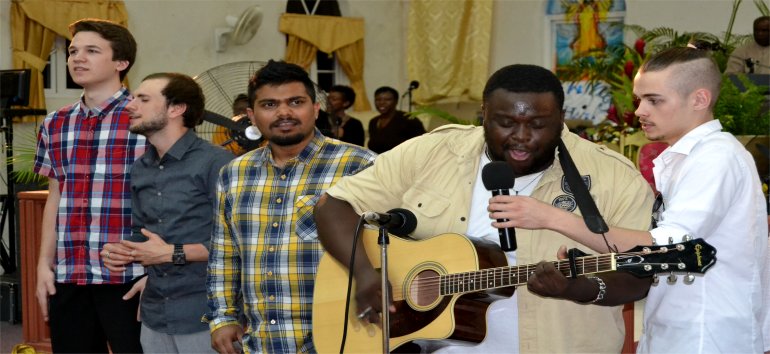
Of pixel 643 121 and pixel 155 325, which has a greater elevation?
pixel 643 121

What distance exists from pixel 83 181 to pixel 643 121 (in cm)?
277

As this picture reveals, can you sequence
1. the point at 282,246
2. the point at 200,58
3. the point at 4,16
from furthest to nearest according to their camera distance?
the point at 200,58 < the point at 4,16 < the point at 282,246

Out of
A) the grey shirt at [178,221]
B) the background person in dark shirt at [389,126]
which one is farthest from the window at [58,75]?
the grey shirt at [178,221]

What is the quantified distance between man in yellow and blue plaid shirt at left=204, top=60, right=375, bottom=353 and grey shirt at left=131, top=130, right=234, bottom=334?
35 cm

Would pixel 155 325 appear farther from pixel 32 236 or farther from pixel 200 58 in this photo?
pixel 200 58

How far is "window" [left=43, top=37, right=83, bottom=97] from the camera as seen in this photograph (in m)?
13.7

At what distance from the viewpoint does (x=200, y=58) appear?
14797 millimetres

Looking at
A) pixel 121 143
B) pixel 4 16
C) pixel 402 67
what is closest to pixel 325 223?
pixel 121 143

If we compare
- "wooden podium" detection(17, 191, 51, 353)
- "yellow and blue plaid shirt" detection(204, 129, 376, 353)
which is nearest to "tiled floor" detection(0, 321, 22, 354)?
"wooden podium" detection(17, 191, 51, 353)

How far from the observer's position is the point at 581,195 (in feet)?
9.98

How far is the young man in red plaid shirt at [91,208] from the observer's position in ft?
15.8

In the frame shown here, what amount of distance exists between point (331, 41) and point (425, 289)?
12934 mm

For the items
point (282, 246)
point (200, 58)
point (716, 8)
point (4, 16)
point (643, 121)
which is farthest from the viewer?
point (200, 58)

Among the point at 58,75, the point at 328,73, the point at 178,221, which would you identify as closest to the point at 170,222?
the point at 178,221
